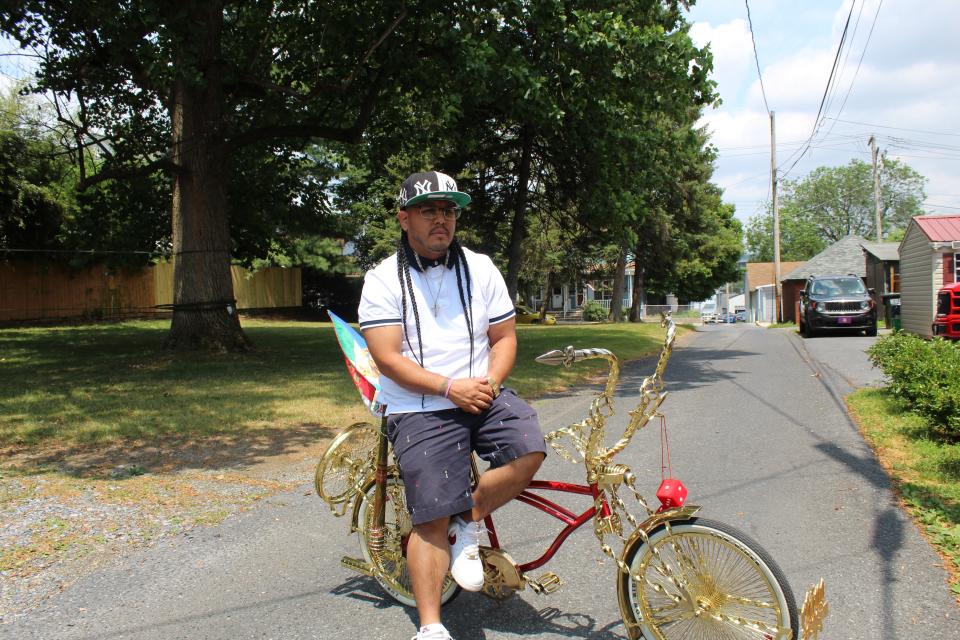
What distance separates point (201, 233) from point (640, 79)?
8.69 m

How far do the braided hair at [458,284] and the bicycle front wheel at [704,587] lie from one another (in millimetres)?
1073

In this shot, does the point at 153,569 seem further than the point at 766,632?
Yes

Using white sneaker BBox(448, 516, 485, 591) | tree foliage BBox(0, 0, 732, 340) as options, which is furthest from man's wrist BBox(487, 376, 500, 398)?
tree foliage BBox(0, 0, 732, 340)

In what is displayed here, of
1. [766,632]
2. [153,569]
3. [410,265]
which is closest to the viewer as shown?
[766,632]

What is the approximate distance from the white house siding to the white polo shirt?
18.9 metres

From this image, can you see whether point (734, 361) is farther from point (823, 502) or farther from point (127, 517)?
point (127, 517)

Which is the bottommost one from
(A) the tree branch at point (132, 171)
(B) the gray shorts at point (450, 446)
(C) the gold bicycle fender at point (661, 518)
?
(C) the gold bicycle fender at point (661, 518)

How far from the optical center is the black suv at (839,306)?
20875mm

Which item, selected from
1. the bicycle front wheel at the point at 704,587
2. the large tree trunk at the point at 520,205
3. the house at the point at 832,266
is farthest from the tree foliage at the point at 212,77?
the house at the point at 832,266

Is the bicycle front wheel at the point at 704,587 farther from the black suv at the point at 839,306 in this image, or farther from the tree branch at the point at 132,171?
the black suv at the point at 839,306

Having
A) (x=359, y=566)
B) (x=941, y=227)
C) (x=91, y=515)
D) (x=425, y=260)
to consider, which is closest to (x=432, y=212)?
(x=425, y=260)

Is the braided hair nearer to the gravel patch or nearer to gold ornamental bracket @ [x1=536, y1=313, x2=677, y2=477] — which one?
gold ornamental bracket @ [x1=536, y1=313, x2=677, y2=477]

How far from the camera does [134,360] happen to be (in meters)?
13.7

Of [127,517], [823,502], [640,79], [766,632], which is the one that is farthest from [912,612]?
[640,79]
